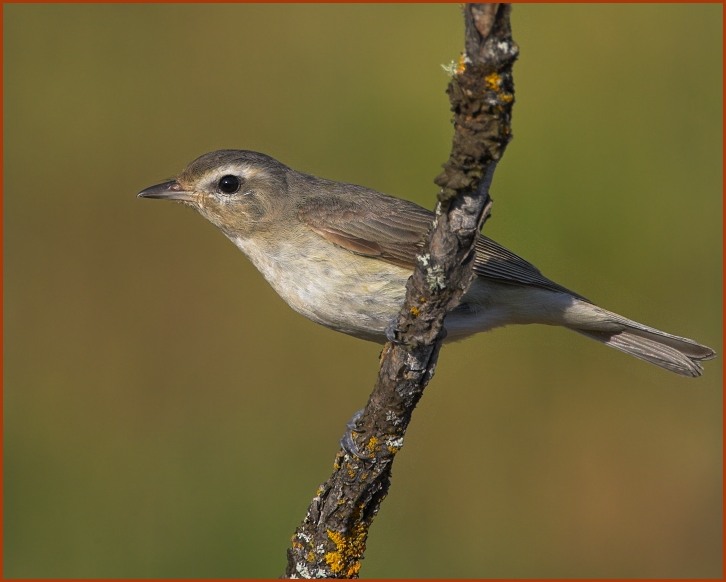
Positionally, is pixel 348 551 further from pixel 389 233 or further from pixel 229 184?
pixel 229 184

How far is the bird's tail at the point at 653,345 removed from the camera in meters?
5.87

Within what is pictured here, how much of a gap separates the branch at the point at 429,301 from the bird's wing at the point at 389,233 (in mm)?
1219

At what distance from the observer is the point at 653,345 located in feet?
19.7

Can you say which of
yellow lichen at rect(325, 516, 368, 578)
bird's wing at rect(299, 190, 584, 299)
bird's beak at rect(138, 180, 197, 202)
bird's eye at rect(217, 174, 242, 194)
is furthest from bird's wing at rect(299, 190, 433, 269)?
yellow lichen at rect(325, 516, 368, 578)

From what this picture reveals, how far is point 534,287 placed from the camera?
562 cm

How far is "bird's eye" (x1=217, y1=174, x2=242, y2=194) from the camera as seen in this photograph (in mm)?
5836

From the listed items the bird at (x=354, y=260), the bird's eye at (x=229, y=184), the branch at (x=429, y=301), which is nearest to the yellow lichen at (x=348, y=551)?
the branch at (x=429, y=301)

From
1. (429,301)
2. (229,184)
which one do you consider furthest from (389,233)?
(429,301)

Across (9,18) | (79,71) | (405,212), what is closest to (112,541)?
(405,212)

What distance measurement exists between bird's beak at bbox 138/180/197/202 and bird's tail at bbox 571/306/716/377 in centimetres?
244

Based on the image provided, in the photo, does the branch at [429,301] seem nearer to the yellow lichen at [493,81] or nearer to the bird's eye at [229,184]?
the yellow lichen at [493,81]

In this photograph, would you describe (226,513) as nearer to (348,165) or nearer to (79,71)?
(348,165)

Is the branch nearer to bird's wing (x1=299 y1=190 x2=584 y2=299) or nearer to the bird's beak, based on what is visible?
bird's wing (x1=299 y1=190 x2=584 y2=299)

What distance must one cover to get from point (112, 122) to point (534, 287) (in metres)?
4.28
